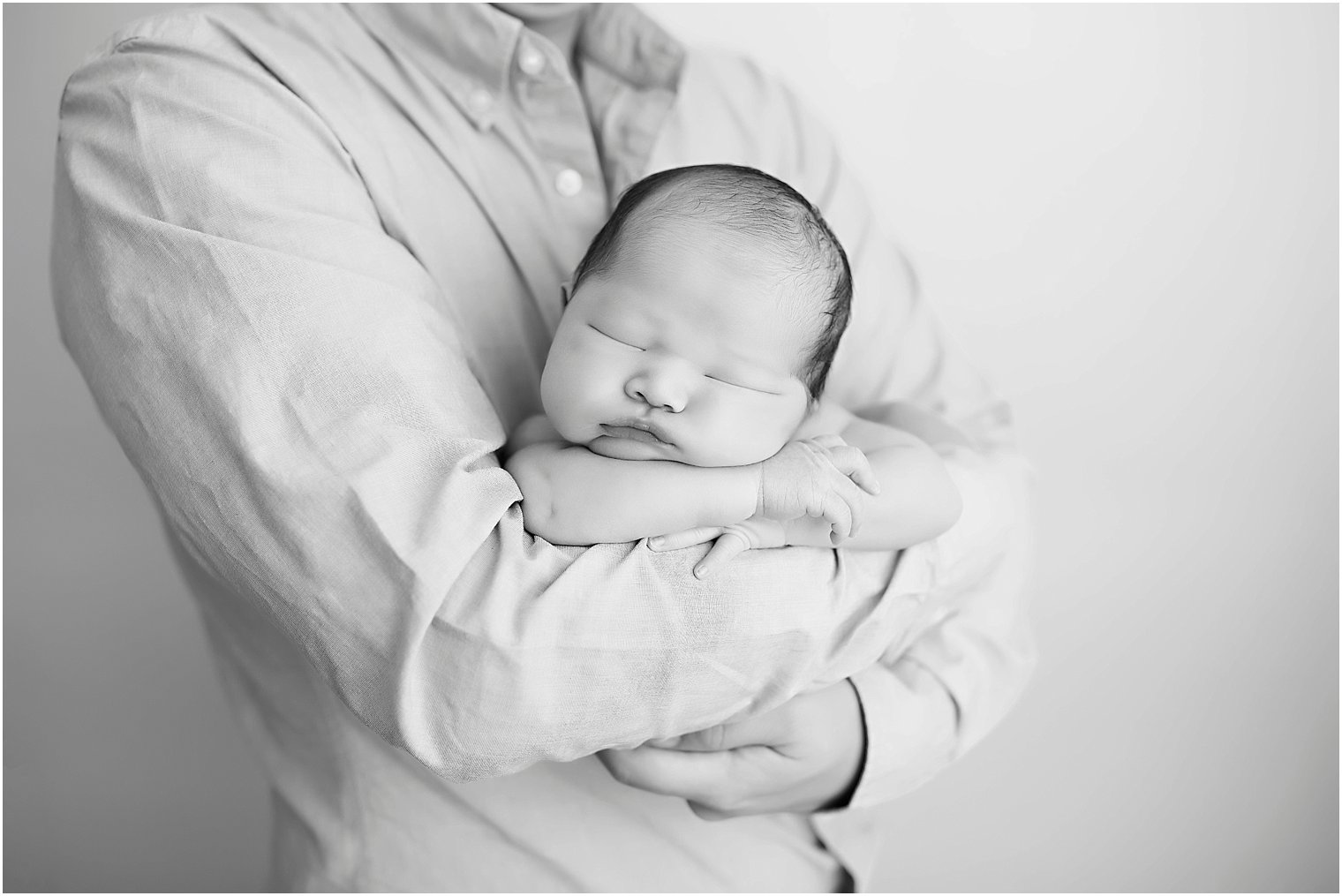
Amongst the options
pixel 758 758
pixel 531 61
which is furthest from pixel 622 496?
pixel 531 61

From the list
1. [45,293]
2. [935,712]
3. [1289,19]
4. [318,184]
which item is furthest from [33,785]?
[1289,19]

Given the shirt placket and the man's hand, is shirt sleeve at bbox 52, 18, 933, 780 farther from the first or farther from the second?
the shirt placket

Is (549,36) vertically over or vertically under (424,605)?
over

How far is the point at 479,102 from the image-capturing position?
1.38 m

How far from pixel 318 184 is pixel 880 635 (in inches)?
31.1

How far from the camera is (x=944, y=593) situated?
1.29 metres

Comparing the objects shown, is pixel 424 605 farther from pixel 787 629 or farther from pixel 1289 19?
pixel 1289 19

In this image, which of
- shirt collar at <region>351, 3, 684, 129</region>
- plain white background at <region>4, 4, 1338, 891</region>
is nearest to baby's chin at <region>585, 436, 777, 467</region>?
shirt collar at <region>351, 3, 684, 129</region>

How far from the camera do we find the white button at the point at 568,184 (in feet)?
4.64

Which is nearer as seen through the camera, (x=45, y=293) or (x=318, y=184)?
(x=318, y=184)

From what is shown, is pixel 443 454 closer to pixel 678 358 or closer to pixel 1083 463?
pixel 678 358

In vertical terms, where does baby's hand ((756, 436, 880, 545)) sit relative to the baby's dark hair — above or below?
below

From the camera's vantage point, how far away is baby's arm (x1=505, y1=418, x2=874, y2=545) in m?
1.07

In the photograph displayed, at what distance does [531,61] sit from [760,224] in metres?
0.43
